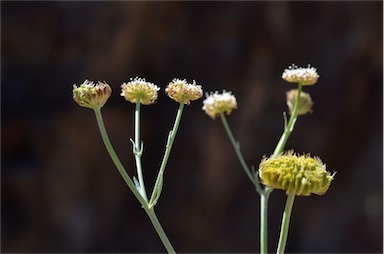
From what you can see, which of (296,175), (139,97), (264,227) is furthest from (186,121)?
(296,175)

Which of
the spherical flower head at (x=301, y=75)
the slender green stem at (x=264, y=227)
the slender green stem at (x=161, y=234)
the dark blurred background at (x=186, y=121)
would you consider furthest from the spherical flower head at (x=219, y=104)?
the dark blurred background at (x=186, y=121)

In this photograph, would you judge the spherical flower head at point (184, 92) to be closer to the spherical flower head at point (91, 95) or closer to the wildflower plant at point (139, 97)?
the wildflower plant at point (139, 97)

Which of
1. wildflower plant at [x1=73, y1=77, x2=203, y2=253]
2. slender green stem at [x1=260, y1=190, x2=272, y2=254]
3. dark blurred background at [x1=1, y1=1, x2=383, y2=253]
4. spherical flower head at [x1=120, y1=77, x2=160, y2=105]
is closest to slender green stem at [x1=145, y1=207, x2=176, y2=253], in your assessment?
wildflower plant at [x1=73, y1=77, x2=203, y2=253]

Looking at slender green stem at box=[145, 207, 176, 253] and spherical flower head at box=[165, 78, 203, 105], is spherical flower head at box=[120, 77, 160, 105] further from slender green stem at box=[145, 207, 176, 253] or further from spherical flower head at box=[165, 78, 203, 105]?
slender green stem at box=[145, 207, 176, 253]

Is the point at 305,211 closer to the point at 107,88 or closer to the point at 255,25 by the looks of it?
the point at 255,25

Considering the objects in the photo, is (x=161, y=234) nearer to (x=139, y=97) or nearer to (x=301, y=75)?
(x=139, y=97)

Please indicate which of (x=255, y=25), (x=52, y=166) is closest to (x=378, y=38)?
(x=255, y=25)
